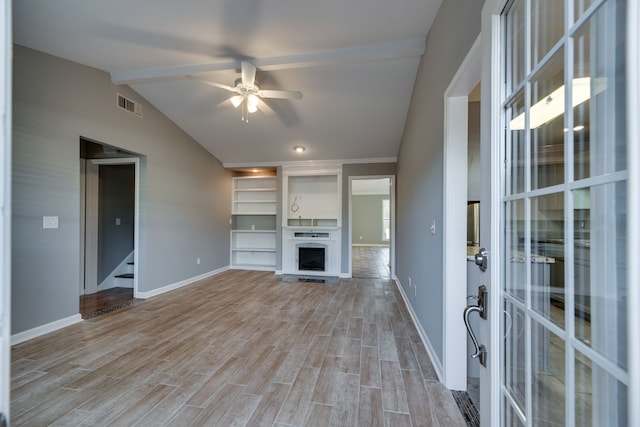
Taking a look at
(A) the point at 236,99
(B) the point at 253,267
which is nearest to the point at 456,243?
(A) the point at 236,99

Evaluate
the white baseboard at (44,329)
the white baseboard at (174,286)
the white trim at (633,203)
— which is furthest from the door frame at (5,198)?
the white baseboard at (174,286)

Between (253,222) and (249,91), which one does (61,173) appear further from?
(253,222)

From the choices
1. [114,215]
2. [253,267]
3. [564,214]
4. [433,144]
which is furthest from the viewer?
[253,267]

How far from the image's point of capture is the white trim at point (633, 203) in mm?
388

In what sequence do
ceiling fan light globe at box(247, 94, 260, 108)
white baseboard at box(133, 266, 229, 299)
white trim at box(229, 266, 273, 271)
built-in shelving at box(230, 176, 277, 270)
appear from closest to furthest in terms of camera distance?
ceiling fan light globe at box(247, 94, 260, 108) → white baseboard at box(133, 266, 229, 299) → white trim at box(229, 266, 273, 271) → built-in shelving at box(230, 176, 277, 270)

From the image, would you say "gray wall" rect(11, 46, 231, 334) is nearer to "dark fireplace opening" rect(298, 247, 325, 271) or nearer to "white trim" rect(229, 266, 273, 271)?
"white trim" rect(229, 266, 273, 271)

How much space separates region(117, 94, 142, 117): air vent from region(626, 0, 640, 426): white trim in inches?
180

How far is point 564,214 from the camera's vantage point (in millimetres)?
583

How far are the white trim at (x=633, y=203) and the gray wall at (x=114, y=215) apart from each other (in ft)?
18.6

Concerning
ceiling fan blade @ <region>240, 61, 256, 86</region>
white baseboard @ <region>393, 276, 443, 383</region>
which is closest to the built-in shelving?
ceiling fan blade @ <region>240, 61, 256, 86</region>

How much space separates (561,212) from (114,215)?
581 centimetres

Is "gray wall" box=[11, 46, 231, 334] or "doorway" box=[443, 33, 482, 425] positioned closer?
"doorway" box=[443, 33, 482, 425]

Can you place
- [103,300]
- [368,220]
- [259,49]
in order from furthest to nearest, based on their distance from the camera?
[368,220], [103,300], [259,49]

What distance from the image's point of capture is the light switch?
2.75 meters
